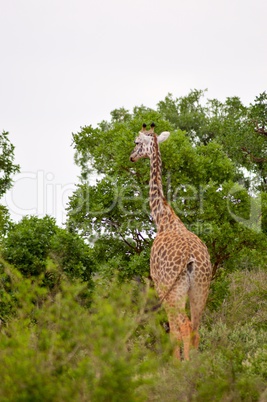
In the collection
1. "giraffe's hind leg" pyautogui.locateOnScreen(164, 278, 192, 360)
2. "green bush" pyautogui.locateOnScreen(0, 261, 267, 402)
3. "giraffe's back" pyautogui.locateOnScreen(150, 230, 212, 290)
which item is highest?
"giraffe's back" pyautogui.locateOnScreen(150, 230, 212, 290)

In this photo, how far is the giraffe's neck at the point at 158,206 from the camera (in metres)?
13.2

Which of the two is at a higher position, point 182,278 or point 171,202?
point 171,202

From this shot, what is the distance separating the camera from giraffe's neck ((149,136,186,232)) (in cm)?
1317

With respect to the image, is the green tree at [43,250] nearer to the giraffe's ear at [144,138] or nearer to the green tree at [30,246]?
the green tree at [30,246]

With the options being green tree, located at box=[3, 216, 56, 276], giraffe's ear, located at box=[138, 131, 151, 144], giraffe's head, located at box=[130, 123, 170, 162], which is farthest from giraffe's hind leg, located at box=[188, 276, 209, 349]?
green tree, located at box=[3, 216, 56, 276]

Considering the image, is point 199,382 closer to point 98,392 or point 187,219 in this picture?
point 98,392

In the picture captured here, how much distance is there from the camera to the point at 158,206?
13.5 m

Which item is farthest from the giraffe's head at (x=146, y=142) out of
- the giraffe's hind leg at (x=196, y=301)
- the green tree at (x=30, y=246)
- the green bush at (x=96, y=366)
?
the green bush at (x=96, y=366)

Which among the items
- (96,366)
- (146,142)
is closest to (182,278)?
(146,142)

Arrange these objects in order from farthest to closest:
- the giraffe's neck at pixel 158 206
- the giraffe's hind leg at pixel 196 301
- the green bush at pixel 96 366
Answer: the giraffe's neck at pixel 158 206 → the giraffe's hind leg at pixel 196 301 → the green bush at pixel 96 366

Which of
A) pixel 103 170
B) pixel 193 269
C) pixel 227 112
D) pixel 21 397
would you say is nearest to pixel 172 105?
pixel 227 112

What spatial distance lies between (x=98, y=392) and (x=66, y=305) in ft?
3.85

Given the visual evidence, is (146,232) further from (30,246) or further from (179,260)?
(179,260)

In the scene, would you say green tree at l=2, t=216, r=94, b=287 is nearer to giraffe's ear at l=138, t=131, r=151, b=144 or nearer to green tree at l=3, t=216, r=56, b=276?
green tree at l=3, t=216, r=56, b=276
